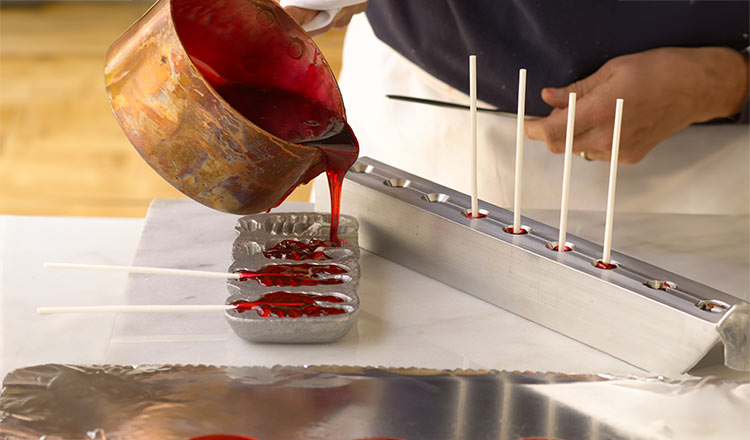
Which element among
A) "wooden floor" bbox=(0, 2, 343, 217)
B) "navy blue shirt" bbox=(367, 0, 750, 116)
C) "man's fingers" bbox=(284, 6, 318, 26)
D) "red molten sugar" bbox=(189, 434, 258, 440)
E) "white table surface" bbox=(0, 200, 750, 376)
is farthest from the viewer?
"wooden floor" bbox=(0, 2, 343, 217)

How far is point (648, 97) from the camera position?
966 mm

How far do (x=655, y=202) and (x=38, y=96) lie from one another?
6.14 feet

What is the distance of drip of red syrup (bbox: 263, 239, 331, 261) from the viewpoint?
2.38 feet

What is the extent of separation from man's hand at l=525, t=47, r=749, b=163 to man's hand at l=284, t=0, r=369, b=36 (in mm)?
226

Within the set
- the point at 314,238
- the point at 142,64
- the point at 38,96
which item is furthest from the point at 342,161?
the point at 38,96

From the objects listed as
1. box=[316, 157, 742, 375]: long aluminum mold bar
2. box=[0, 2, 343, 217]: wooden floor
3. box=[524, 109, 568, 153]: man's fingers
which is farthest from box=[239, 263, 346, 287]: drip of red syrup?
box=[0, 2, 343, 217]: wooden floor

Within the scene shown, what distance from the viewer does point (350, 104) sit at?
3.83 feet

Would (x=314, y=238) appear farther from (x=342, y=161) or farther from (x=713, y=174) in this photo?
(x=713, y=174)

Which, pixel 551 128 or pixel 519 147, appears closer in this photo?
pixel 519 147

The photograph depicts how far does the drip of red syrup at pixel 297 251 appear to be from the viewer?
72 cm

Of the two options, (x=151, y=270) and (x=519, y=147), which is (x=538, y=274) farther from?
(x=151, y=270)

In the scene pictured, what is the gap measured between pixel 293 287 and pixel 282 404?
4.4 inches

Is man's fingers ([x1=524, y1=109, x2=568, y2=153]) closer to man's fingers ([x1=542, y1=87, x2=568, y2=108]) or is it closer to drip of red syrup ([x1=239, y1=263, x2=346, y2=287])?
man's fingers ([x1=542, y1=87, x2=568, y2=108])

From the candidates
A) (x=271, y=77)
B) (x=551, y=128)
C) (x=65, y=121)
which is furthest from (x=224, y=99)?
(x=65, y=121)
